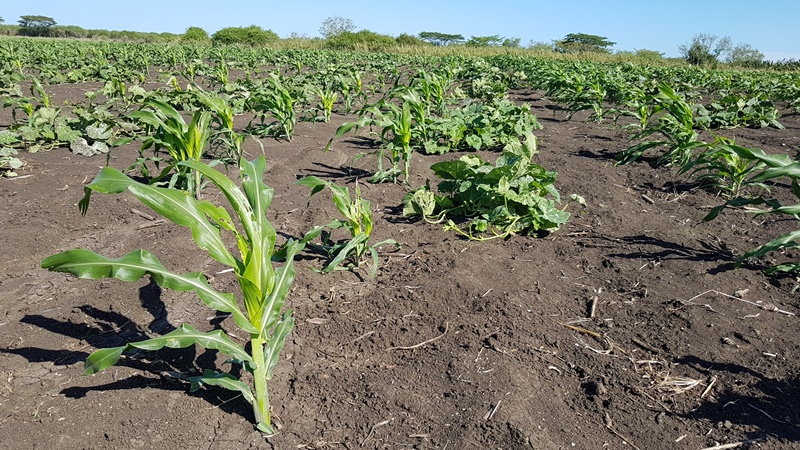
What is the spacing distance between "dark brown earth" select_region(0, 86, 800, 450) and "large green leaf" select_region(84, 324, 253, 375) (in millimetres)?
338

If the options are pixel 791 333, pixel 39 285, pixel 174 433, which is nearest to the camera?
pixel 174 433

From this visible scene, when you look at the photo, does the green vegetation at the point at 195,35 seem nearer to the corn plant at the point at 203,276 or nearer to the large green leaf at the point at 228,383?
the corn plant at the point at 203,276

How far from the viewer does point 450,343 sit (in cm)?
262

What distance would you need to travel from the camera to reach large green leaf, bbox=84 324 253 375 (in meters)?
1.76

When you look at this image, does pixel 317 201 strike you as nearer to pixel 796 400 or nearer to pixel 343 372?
pixel 343 372

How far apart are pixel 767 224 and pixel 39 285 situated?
5096mm

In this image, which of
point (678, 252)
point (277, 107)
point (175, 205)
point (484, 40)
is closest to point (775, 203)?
point (678, 252)

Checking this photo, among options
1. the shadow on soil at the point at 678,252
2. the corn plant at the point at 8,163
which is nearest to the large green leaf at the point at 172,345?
the shadow on soil at the point at 678,252

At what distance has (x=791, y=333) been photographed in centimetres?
261

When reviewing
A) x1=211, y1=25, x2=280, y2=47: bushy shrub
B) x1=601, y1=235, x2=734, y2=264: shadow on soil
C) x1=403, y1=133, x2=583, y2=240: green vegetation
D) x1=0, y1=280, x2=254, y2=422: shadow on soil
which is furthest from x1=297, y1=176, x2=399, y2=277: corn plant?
x1=211, y1=25, x2=280, y2=47: bushy shrub

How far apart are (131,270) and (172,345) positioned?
0.30 m

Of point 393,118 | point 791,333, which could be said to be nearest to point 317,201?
point 393,118

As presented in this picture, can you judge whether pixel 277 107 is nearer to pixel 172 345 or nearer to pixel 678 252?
pixel 678 252

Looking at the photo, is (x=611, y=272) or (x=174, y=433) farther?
(x=611, y=272)
